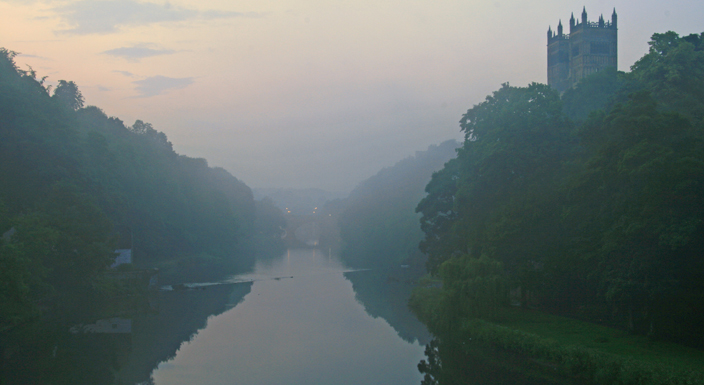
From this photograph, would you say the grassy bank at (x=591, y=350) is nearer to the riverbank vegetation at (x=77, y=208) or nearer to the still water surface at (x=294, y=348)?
the still water surface at (x=294, y=348)

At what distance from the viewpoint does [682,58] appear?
34.5 meters

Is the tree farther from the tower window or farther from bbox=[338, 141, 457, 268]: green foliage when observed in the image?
the tower window

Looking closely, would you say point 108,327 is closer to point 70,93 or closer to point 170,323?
point 170,323

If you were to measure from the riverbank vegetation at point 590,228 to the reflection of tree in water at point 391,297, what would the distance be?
153 centimetres

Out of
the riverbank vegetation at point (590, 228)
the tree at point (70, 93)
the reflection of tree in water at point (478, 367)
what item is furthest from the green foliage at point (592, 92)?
the tree at point (70, 93)

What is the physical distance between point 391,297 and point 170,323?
19.5 metres

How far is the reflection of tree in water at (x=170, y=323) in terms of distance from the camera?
2865 centimetres

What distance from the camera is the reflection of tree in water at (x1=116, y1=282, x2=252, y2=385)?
2865cm

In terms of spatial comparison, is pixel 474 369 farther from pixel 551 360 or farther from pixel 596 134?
pixel 596 134

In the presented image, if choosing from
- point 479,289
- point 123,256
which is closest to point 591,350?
point 479,289

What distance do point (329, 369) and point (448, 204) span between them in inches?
927

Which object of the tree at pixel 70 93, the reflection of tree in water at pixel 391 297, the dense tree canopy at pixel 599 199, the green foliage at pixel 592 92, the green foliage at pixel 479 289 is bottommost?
the reflection of tree in water at pixel 391 297

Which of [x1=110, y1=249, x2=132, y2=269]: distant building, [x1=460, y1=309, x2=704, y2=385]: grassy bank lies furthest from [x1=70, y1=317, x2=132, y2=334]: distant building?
[x1=460, y1=309, x2=704, y2=385]: grassy bank

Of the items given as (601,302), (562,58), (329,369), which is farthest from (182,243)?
(562,58)
